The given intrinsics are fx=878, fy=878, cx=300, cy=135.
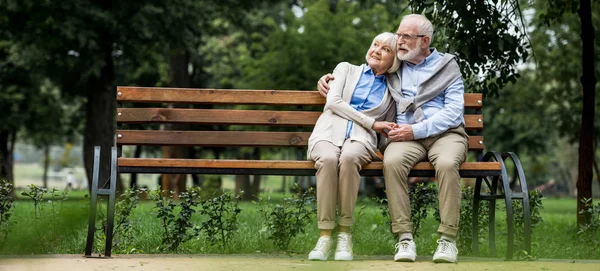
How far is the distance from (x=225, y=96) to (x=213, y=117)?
5.7 inches

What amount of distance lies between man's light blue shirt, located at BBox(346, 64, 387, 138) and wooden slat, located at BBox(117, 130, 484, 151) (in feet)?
1.87

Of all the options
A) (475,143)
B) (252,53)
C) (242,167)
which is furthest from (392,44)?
(252,53)

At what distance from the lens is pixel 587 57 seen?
300 inches

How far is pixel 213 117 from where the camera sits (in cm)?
525

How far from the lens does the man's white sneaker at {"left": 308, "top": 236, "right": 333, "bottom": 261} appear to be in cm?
437

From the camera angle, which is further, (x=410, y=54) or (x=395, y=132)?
(x=410, y=54)

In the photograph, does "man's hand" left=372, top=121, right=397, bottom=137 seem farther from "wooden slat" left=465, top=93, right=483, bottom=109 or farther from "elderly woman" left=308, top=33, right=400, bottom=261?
"wooden slat" left=465, top=93, right=483, bottom=109

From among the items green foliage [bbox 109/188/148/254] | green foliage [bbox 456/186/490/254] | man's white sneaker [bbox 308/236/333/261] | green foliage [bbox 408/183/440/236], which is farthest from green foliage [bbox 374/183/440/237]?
green foliage [bbox 109/188/148/254]

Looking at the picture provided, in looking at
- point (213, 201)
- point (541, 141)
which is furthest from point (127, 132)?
point (541, 141)

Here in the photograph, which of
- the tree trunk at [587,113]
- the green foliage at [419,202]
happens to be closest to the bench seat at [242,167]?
the green foliage at [419,202]

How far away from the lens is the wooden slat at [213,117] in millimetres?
5148

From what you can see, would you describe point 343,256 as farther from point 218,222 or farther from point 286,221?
point 218,222

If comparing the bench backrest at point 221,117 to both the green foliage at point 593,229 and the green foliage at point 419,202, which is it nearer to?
the green foliage at point 419,202

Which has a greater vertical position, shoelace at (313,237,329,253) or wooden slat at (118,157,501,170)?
wooden slat at (118,157,501,170)
